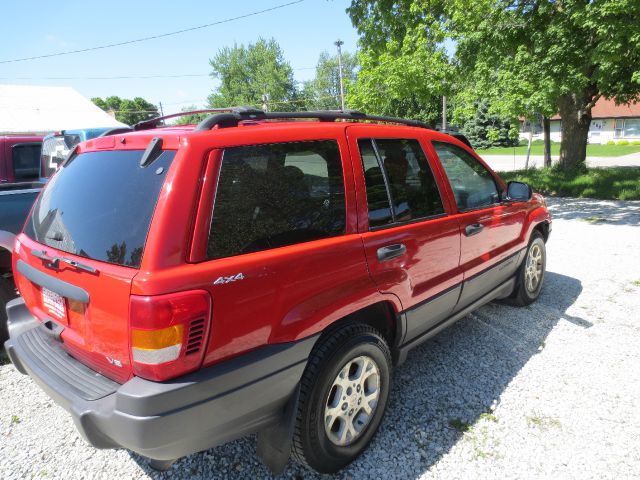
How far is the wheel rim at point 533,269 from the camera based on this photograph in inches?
165

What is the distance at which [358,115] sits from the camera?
2674mm

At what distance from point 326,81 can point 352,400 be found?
247ft

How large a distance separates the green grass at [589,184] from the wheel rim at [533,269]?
8.56 m

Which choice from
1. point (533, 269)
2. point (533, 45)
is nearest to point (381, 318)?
point (533, 269)

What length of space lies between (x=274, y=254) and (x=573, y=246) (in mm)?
6601

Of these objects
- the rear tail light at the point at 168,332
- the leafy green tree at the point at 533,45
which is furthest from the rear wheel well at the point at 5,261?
the leafy green tree at the point at 533,45

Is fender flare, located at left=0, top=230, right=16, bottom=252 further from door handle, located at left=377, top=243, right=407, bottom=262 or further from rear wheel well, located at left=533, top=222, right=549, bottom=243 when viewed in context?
rear wheel well, located at left=533, top=222, right=549, bottom=243

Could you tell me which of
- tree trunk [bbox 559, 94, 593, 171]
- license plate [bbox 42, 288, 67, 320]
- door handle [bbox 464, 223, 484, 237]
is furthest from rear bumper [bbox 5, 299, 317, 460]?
tree trunk [bbox 559, 94, 593, 171]

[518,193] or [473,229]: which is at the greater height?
[518,193]

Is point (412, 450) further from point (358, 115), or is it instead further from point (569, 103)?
point (569, 103)

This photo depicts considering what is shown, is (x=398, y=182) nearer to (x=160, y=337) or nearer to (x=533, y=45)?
(x=160, y=337)

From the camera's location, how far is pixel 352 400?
2244 millimetres

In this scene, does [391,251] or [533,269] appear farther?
[533,269]

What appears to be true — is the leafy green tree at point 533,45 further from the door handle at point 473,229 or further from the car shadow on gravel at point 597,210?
the door handle at point 473,229
